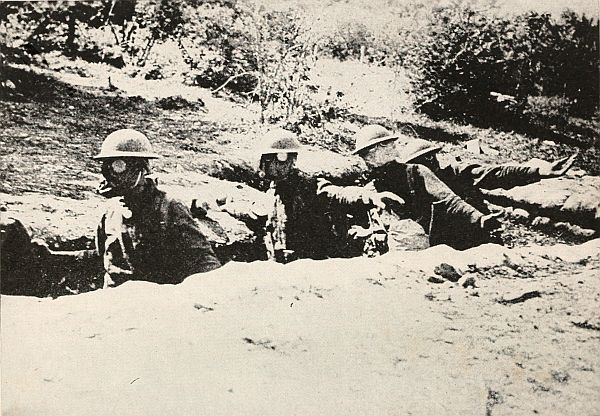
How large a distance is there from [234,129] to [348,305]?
101cm

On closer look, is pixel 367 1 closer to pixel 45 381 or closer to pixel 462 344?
pixel 462 344

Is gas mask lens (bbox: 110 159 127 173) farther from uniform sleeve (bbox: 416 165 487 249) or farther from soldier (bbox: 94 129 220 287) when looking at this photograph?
uniform sleeve (bbox: 416 165 487 249)

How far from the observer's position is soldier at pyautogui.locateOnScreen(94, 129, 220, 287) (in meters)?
3.03

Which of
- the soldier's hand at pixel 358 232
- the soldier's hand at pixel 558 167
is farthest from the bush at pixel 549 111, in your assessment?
the soldier's hand at pixel 358 232

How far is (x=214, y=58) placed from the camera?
10.7ft

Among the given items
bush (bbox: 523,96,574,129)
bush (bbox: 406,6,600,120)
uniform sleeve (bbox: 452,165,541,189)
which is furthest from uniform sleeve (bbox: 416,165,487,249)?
bush (bbox: 523,96,574,129)

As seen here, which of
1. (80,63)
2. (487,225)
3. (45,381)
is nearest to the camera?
(45,381)

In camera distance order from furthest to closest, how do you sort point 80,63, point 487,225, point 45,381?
1. point 487,225
2. point 80,63
3. point 45,381

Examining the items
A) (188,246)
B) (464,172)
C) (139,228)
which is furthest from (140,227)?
(464,172)

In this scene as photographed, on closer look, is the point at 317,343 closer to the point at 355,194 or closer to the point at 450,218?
the point at 355,194

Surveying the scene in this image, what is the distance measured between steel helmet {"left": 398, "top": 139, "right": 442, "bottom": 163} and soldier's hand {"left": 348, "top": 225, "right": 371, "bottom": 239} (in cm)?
42

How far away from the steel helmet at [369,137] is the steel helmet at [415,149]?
0.32 feet

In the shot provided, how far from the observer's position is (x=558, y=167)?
348 centimetres

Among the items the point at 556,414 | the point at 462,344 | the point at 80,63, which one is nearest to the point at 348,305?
the point at 462,344
